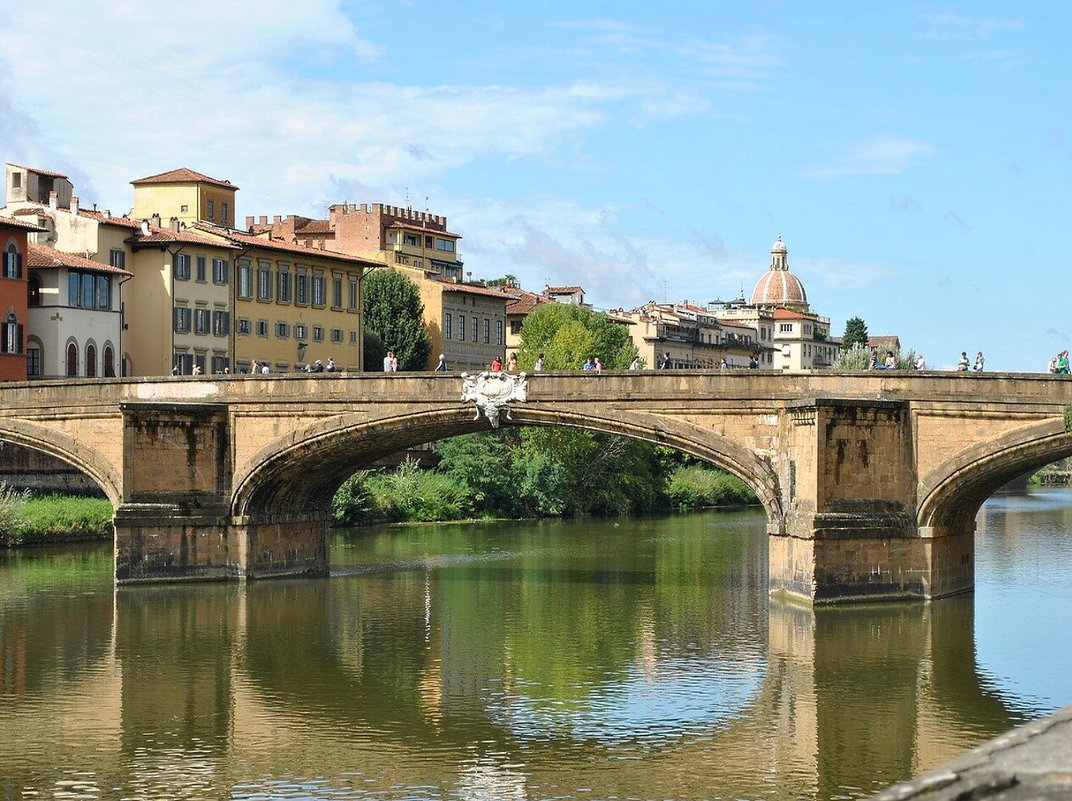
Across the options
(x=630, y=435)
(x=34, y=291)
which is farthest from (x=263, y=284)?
(x=630, y=435)

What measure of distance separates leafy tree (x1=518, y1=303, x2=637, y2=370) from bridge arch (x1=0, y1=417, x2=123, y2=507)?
3366 cm

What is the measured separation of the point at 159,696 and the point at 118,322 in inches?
1518

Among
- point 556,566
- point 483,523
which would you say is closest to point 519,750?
point 556,566

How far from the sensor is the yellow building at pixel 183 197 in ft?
252

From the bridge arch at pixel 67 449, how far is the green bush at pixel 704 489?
3580 centimetres

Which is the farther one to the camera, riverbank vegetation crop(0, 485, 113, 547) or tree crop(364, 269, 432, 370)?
tree crop(364, 269, 432, 370)

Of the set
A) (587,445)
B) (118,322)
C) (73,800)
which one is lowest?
(73,800)

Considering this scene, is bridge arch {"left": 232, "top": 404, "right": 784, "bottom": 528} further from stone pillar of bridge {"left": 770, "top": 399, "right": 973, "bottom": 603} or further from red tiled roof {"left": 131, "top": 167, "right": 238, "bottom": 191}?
red tiled roof {"left": 131, "top": 167, "right": 238, "bottom": 191}

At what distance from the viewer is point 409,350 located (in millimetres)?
83500

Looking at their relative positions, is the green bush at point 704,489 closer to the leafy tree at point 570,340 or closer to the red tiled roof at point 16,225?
the leafy tree at point 570,340

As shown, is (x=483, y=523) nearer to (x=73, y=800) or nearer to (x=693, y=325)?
(x=73, y=800)

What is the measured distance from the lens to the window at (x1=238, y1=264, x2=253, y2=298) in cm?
6956

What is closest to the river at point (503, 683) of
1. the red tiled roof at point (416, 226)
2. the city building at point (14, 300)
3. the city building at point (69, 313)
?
the city building at point (14, 300)

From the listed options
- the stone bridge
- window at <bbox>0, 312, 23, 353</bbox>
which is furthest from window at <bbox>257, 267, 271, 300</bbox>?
the stone bridge
